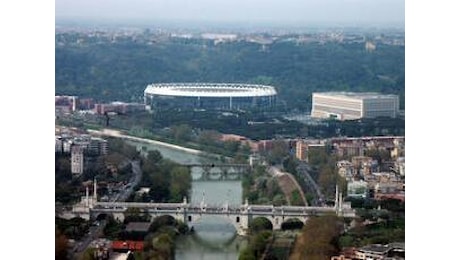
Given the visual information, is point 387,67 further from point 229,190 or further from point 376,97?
point 229,190

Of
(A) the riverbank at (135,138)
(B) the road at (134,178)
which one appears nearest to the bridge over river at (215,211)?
(B) the road at (134,178)

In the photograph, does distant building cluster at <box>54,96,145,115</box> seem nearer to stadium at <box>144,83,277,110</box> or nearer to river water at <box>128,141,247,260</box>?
stadium at <box>144,83,277,110</box>

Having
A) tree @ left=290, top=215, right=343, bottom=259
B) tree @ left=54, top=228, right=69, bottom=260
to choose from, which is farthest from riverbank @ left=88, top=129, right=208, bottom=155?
tree @ left=54, top=228, right=69, bottom=260

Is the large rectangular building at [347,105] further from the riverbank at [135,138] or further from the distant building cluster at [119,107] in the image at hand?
the distant building cluster at [119,107]
